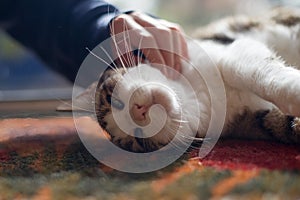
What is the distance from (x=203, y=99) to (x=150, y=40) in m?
0.19

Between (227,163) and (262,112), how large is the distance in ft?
1.14

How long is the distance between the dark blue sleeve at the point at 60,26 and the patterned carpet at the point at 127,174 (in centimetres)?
22

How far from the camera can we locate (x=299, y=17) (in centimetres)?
146

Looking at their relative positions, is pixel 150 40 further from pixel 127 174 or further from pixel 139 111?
pixel 127 174

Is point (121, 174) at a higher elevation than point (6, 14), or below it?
below

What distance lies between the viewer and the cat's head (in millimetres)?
934

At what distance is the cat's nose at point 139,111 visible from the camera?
927 mm

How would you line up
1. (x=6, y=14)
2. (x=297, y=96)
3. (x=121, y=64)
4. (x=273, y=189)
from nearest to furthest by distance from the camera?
(x=273, y=189)
(x=297, y=96)
(x=121, y=64)
(x=6, y=14)

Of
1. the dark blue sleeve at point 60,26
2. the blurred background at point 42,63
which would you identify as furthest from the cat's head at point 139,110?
the blurred background at point 42,63

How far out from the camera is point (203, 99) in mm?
1094

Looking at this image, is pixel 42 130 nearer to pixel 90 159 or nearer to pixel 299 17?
pixel 90 159

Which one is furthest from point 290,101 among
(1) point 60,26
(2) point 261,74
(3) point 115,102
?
(1) point 60,26

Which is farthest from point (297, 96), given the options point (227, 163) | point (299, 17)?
point (299, 17)

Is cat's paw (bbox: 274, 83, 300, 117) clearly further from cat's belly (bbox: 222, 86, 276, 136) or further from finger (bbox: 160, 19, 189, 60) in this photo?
finger (bbox: 160, 19, 189, 60)
